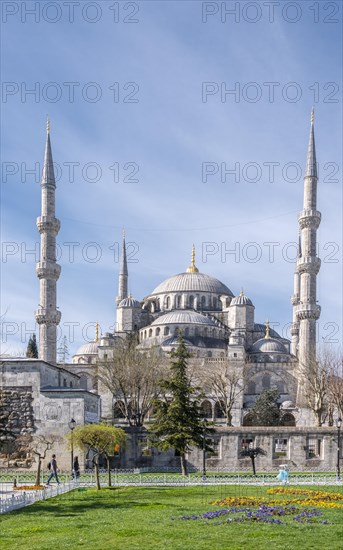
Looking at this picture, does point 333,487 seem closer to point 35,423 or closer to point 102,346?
point 35,423

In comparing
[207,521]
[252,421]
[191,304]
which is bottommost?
[252,421]

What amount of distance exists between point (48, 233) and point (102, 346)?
637 inches

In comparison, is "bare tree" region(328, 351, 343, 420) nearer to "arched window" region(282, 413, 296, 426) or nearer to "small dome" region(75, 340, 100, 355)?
"arched window" region(282, 413, 296, 426)

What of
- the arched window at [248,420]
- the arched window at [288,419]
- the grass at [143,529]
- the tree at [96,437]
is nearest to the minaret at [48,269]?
the arched window at [248,420]

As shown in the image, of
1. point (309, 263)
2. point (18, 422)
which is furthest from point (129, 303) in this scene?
point (18, 422)

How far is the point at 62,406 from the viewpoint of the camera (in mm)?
34719

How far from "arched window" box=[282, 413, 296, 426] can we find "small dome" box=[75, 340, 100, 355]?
28727 mm

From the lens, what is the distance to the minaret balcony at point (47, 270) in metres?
53.5

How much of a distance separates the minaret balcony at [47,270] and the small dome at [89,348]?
85.4ft

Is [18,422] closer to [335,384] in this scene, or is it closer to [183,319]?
[335,384]

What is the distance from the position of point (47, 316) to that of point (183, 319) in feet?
71.5

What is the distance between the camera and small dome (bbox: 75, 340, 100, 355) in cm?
7881

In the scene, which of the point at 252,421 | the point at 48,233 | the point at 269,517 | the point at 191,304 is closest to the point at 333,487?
the point at 269,517

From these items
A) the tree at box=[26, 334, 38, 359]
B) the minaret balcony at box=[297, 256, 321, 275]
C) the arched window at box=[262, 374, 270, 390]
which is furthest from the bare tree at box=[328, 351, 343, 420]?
the tree at box=[26, 334, 38, 359]
